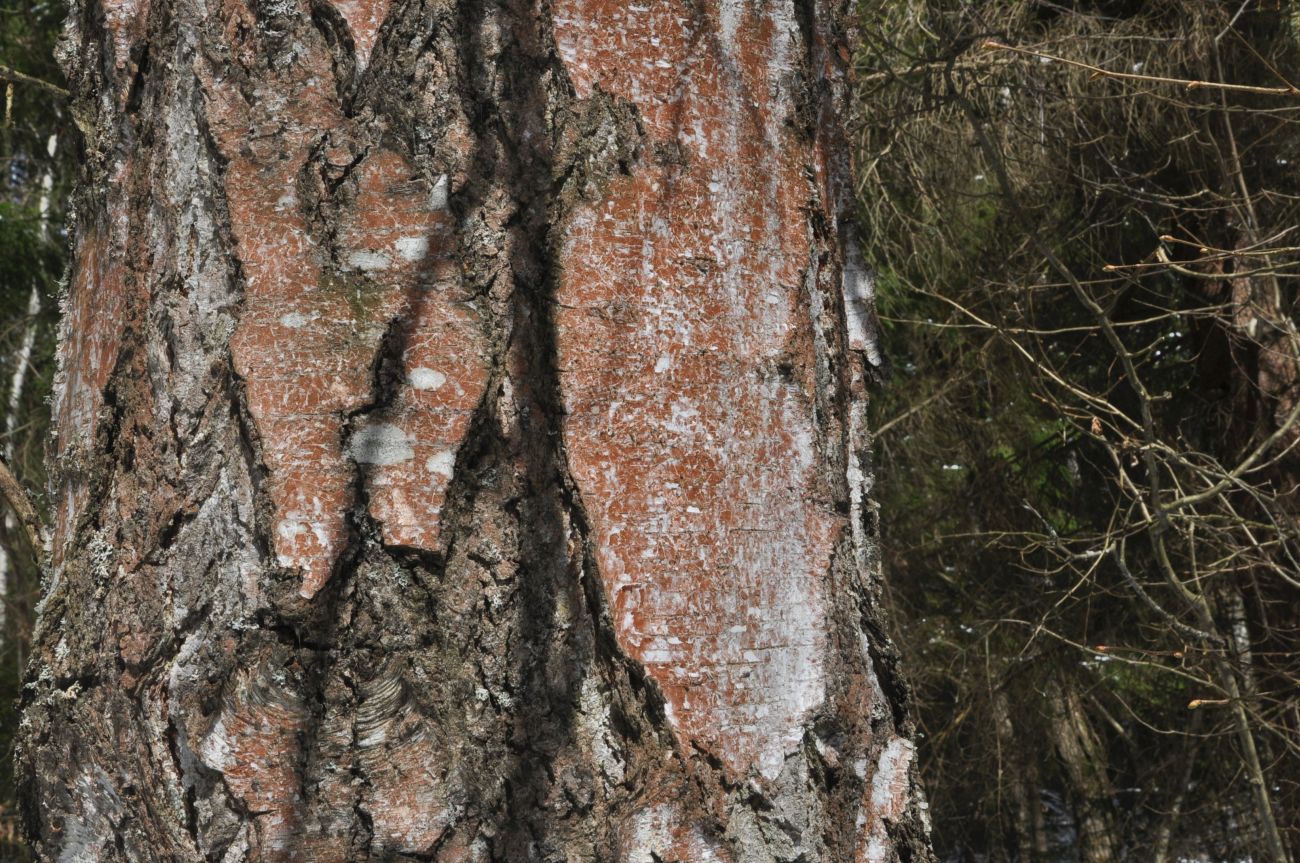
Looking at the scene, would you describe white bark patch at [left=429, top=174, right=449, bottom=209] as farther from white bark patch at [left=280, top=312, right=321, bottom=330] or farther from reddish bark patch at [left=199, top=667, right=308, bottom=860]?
reddish bark patch at [left=199, top=667, right=308, bottom=860]

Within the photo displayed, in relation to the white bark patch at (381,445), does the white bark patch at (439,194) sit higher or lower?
higher

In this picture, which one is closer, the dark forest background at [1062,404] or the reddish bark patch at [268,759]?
the reddish bark patch at [268,759]

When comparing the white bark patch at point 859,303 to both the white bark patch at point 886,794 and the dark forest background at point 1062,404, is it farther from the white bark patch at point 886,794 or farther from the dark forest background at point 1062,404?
the dark forest background at point 1062,404

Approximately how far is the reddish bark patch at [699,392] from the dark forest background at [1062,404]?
8.90ft

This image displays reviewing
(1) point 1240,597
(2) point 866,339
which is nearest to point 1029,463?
(1) point 1240,597

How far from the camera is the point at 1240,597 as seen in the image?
3404 mm

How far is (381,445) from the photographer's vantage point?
650 millimetres

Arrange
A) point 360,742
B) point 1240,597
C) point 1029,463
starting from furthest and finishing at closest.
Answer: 1. point 1029,463
2. point 1240,597
3. point 360,742

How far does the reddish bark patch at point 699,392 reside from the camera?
0.66m

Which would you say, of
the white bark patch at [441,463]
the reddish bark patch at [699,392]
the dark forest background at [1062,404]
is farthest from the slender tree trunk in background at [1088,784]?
the white bark patch at [441,463]

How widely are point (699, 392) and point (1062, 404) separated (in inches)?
124

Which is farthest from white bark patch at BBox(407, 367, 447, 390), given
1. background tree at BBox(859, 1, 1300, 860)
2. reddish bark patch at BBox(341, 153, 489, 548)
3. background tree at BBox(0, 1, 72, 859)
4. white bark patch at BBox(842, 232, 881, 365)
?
background tree at BBox(0, 1, 72, 859)

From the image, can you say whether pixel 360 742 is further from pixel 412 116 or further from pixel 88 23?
pixel 88 23

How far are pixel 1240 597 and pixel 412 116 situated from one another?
3438 millimetres
